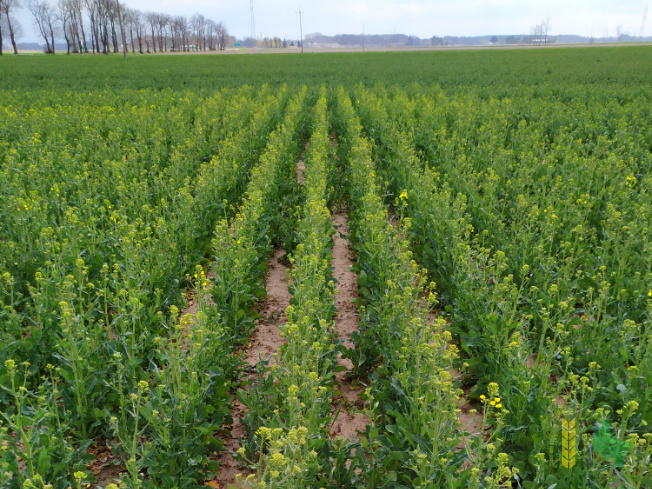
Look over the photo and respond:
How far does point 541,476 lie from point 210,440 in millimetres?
2451

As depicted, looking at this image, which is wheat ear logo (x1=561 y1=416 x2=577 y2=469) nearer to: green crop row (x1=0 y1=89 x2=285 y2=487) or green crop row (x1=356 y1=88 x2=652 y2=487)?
green crop row (x1=356 y1=88 x2=652 y2=487)

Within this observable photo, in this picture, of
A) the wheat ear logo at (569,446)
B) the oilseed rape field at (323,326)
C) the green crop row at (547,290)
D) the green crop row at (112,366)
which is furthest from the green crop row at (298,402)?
the wheat ear logo at (569,446)

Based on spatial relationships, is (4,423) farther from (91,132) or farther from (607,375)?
(91,132)

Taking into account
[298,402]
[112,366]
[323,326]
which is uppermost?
[323,326]

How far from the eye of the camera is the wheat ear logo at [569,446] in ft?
10.6

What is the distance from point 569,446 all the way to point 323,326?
1.95m

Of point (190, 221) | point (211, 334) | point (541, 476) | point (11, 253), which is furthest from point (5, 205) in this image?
point (541, 476)

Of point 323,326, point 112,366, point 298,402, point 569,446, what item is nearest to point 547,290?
point 569,446

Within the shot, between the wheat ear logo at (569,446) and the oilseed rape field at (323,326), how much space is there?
0.05ft

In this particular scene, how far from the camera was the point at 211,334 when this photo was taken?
4.17 m

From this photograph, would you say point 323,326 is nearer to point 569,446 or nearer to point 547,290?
point 569,446

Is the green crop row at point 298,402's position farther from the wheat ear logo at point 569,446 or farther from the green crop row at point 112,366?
the wheat ear logo at point 569,446

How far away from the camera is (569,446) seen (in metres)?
3.26

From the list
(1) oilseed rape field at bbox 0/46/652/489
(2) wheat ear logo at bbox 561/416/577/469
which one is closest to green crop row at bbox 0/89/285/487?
(1) oilseed rape field at bbox 0/46/652/489
